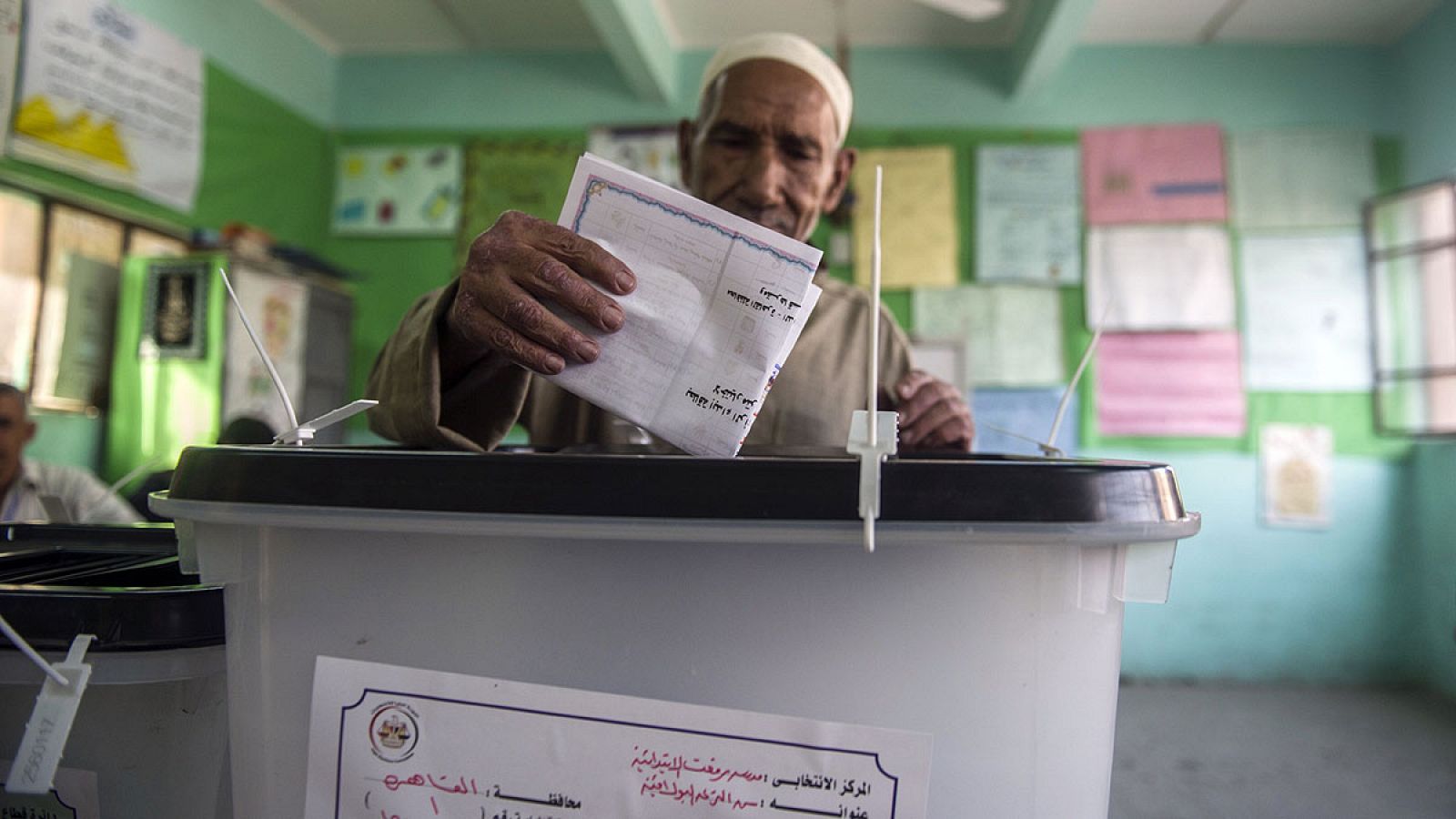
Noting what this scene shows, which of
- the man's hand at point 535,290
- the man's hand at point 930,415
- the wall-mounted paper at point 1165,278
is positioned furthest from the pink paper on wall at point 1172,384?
the man's hand at point 535,290

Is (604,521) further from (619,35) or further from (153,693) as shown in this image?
(619,35)

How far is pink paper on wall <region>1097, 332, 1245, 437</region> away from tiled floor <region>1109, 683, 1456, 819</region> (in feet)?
3.13

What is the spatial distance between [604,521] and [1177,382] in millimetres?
3308

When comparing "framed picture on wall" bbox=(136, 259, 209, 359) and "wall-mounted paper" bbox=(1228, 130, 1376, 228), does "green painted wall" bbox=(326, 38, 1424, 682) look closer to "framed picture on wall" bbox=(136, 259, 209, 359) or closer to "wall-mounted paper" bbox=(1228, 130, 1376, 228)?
"wall-mounted paper" bbox=(1228, 130, 1376, 228)

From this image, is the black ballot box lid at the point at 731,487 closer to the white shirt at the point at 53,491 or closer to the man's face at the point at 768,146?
the man's face at the point at 768,146

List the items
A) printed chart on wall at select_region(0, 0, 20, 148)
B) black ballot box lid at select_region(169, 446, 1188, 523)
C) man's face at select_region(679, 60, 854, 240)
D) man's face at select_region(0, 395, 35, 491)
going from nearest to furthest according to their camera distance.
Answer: black ballot box lid at select_region(169, 446, 1188, 523), man's face at select_region(679, 60, 854, 240), man's face at select_region(0, 395, 35, 491), printed chart on wall at select_region(0, 0, 20, 148)

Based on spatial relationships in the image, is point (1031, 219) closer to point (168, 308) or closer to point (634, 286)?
point (168, 308)

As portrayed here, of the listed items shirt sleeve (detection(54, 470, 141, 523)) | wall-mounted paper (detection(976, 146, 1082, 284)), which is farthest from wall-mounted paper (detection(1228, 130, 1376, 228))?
shirt sleeve (detection(54, 470, 141, 523))

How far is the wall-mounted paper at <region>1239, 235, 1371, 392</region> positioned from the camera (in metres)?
3.16

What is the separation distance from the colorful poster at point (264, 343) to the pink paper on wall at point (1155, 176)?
286cm

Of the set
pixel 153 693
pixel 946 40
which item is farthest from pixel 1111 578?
pixel 946 40

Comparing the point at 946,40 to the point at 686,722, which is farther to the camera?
the point at 946,40

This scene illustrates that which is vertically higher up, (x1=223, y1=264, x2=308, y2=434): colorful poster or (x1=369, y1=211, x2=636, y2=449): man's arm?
(x1=223, y1=264, x2=308, y2=434): colorful poster

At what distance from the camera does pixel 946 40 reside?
3262mm
